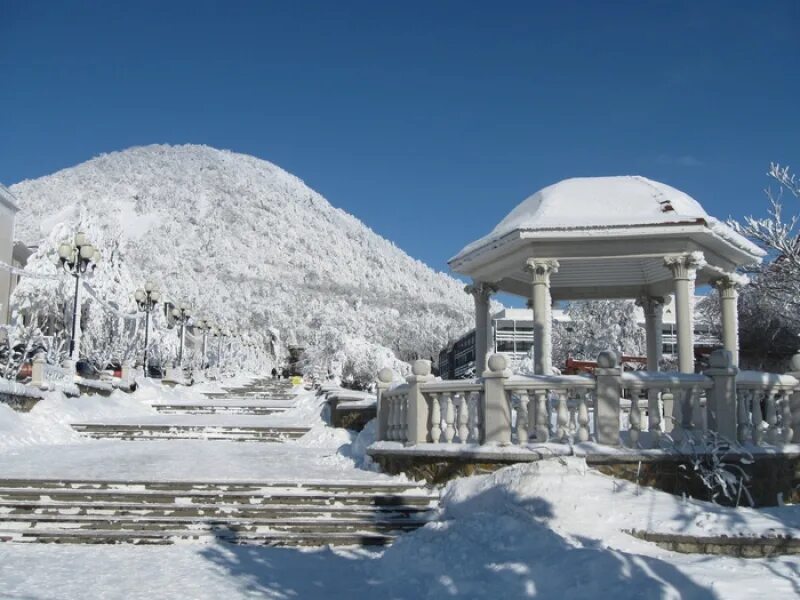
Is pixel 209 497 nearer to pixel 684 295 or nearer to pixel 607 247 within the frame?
pixel 607 247

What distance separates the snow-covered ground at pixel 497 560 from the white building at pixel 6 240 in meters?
44.8

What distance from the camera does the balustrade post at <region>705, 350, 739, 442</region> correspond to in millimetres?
9516

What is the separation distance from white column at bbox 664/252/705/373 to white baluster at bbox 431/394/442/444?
483cm

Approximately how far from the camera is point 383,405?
510 inches

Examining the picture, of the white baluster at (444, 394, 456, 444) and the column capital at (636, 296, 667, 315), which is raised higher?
the column capital at (636, 296, 667, 315)

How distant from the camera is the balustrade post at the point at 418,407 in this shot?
36.0 ft

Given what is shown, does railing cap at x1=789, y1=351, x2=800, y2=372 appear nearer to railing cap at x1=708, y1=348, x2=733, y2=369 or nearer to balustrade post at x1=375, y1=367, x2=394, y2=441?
railing cap at x1=708, y1=348, x2=733, y2=369

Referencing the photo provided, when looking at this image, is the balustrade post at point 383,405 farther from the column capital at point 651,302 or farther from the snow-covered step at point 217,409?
the snow-covered step at point 217,409

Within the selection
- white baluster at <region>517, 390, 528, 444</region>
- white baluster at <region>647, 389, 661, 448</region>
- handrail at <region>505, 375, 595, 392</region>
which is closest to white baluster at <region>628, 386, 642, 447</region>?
white baluster at <region>647, 389, 661, 448</region>

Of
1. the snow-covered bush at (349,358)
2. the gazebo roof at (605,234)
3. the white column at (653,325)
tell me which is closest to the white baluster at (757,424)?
the gazebo roof at (605,234)

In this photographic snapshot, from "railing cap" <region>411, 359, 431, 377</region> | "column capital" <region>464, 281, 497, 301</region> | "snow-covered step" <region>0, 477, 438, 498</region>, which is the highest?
"column capital" <region>464, 281, 497, 301</region>

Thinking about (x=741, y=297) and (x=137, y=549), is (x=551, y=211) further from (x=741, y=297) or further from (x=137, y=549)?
(x=741, y=297)

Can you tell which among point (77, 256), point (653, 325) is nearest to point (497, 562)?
point (653, 325)

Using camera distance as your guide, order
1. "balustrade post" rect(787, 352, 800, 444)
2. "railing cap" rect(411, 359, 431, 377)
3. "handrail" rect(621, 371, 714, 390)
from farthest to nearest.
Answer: "railing cap" rect(411, 359, 431, 377) → "balustrade post" rect(787, 352, 800, 444) → "handrail" rect(621, 371, 714, 390)
